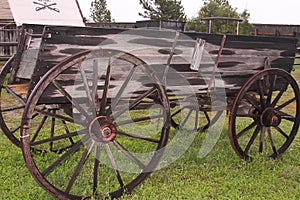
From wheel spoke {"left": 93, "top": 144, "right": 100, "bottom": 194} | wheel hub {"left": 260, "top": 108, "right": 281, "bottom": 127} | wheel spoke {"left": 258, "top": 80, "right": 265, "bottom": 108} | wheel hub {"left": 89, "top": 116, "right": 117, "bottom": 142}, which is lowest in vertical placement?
wheel spoke {"left": 93, "top": 144, "right": 100, "bottom": 194}

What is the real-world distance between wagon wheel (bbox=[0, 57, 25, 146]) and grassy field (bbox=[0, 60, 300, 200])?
0.35 metres

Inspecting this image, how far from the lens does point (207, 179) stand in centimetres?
363

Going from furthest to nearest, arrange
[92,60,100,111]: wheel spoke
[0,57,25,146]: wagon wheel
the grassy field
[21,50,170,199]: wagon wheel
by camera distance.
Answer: [0,57,25,146]: wagon wheel → the grassy field → [92,60,100,111]: wheel spoke → [21,50,170,199]: wagon wheel

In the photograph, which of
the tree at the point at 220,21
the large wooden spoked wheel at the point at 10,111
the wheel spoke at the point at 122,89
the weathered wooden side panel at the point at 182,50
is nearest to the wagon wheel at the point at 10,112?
the large wooden spoked wheel at the point at 10,111

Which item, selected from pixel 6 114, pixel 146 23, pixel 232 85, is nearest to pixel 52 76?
pixel 232 85

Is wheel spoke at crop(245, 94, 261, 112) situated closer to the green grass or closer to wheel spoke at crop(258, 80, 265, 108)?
wheel spoke at crop(258, 80, 265, 108)

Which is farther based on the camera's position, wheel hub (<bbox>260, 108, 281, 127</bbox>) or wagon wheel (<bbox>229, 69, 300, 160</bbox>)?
wheel hub (<bbox>260, 108, 281, 127</bbox>)

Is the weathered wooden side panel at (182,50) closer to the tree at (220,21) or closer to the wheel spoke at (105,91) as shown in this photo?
the wheel spoke at (105,91)

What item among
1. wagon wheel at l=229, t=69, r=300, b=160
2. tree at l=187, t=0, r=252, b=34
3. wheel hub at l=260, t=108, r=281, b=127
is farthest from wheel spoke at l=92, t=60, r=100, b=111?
tree at l=187, t=0, r=252, b=34

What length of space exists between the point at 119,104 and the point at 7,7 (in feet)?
33.8

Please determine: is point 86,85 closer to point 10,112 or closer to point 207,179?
point 207,179

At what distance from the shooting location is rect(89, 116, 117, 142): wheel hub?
9.69 feet

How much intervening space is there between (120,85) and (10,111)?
383cm

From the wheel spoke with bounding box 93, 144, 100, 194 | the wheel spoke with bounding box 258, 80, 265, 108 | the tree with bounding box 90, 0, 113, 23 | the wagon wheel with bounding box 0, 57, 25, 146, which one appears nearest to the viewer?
the wheel spoke with bounding box 93, 144, 100, 194
